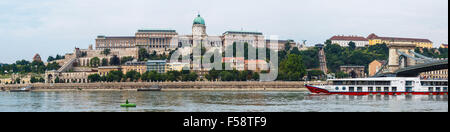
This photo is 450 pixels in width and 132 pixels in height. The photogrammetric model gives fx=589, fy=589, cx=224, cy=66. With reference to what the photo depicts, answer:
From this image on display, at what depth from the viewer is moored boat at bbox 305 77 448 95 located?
45.9 m

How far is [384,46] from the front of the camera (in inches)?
4643

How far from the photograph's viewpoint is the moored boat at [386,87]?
4591 cm

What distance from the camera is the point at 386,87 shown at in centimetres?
4603

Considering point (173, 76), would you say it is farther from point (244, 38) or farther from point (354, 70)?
point (244, 38)

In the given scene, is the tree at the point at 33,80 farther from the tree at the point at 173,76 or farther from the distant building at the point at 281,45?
the distant building at the point at 281,45

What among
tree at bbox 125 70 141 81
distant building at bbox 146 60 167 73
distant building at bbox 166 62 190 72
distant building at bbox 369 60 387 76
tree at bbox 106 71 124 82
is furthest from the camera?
distant building at bbox 146 60 167 73

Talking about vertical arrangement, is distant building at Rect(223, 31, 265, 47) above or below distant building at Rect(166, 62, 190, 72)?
above

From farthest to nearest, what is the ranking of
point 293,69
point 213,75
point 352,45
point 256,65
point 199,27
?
1. point 352,45
2. point 199,27
3. point 256,65
4. point 293,69
5. point 213,75

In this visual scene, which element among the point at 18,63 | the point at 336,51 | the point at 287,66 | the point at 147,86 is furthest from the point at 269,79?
the point at 18,63

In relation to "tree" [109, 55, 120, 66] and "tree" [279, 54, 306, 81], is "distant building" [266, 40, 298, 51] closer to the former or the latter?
"tree" [109, 55, 120, 66]

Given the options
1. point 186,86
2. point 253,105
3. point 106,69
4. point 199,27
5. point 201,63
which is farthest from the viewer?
point 199,27

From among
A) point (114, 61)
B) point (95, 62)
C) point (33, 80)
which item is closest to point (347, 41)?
point (114, 61)

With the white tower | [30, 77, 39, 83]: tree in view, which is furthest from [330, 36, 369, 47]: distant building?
[30, 77, 39, 83]: tree
